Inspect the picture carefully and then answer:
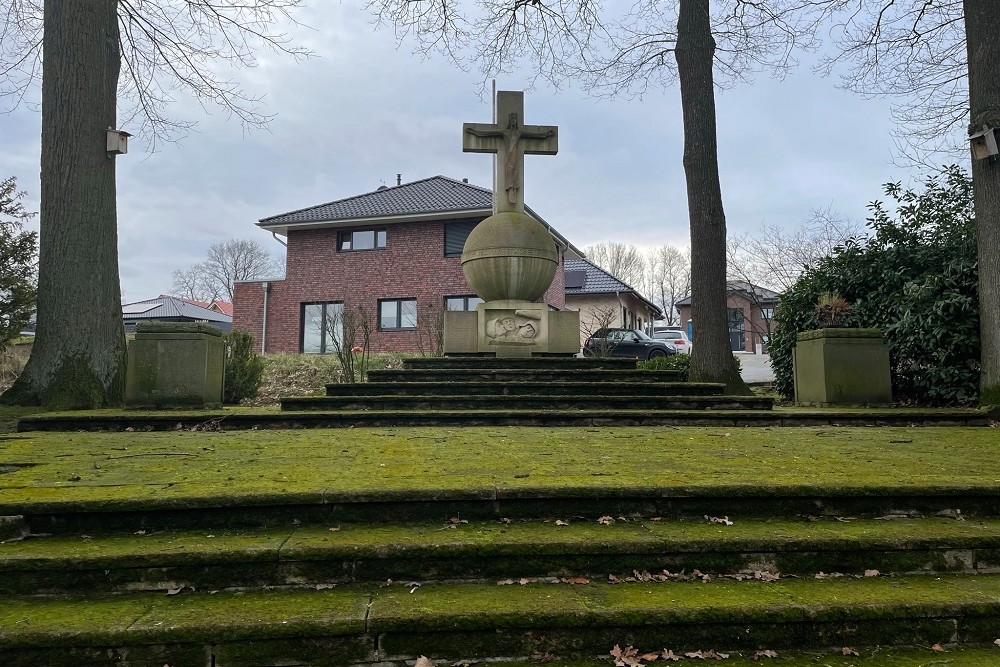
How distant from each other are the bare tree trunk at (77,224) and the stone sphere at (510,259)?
506cm

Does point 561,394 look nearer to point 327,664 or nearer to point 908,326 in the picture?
point 908,326

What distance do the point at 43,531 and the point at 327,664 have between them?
1.58 m

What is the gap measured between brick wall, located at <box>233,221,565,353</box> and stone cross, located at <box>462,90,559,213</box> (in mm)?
11088

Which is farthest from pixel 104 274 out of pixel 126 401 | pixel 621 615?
pixel 621 615

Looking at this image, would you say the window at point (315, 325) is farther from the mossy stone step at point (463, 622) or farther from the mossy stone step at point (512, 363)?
the mossy stone step at point (463, 622)

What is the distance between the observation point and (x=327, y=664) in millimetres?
2164

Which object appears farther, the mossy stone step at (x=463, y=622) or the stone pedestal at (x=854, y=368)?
the stone pedestal at (x=854, y=368)

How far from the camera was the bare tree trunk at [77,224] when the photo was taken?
23.8ft

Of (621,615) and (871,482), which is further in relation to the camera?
(871,482)

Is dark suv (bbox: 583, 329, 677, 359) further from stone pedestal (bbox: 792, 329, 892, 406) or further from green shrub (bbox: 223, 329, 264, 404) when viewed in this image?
green shrub (bbox: 223, 329, 264, 404)

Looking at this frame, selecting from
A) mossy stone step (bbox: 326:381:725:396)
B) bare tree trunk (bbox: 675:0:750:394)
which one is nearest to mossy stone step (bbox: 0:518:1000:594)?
mossy stone step (bbox: 326:381:725:396)

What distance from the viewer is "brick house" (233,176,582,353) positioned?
22219 mm

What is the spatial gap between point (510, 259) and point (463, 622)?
26.7 feet

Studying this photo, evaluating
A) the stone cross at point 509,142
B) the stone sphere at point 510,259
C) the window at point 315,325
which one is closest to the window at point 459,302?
the window at point 315,325
